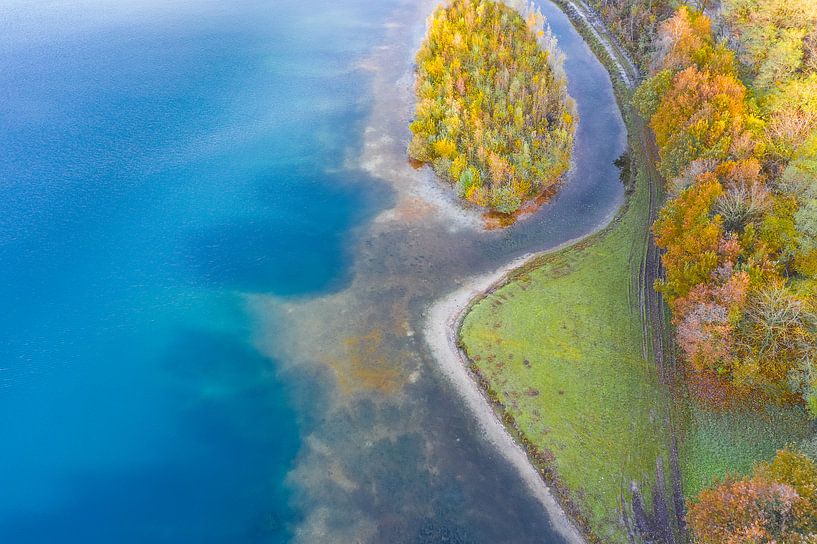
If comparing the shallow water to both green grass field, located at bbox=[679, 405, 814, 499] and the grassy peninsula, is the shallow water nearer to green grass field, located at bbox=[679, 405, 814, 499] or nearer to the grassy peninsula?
the grassy peninsula

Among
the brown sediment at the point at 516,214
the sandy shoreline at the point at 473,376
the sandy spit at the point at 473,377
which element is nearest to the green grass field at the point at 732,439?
the sandy spit at the point at 473,377

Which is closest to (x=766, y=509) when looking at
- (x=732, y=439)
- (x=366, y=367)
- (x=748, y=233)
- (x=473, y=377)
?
(x=732, y=439)

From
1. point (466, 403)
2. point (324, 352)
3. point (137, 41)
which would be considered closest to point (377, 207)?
point (324, 352)

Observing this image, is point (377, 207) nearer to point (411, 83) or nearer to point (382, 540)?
point (411, 83)

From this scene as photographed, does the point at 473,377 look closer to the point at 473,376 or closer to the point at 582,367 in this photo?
the point at 473,376

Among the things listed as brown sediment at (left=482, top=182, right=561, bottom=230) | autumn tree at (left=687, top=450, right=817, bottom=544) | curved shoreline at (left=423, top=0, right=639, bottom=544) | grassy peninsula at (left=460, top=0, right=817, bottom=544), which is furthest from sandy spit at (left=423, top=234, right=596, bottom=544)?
autumn tree at (left=687, top=450, right=817, bottom=544)
